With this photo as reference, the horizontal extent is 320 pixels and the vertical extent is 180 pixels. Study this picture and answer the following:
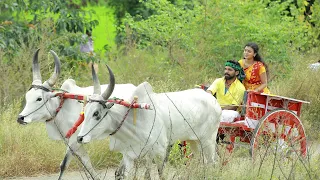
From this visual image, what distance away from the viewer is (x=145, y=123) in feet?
24.1

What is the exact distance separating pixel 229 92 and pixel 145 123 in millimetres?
1730

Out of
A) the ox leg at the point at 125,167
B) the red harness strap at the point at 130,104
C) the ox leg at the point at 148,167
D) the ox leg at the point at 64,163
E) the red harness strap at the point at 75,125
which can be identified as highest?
the red harness strap at the point at 130,104

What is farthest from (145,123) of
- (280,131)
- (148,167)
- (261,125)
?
(280,131)

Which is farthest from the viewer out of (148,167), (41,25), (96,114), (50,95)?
(41,25)

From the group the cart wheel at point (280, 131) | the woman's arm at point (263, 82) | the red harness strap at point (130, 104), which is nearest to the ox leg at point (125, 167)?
the red harness strap at point (130, 104)

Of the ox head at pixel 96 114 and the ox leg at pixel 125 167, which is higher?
the ox head at pixel 96 114

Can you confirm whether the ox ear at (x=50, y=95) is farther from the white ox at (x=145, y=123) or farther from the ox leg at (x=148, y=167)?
the ox leg at (x=148, y=167)

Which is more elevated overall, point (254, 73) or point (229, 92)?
point (254, 73)

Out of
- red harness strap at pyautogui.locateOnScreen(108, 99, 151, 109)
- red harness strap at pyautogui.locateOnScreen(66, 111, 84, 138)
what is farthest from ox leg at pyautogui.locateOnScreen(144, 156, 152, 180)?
red harness strap at pyautogui.locateOnScreen(66, 111, 84, 138)

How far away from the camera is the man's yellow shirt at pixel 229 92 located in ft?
28.8

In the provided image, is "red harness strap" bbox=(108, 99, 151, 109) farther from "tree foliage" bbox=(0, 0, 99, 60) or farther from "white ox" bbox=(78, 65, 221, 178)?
"tree foliage" bbox=(0, 0, 99, 60)

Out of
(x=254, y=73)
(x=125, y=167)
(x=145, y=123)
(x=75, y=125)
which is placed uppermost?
(x=254, y=73)

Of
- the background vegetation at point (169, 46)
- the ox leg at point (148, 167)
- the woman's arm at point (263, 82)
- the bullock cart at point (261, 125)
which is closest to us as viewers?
the ox leg at point (148, 167)

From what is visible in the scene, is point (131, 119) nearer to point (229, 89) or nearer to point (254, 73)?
point (229, 89)
